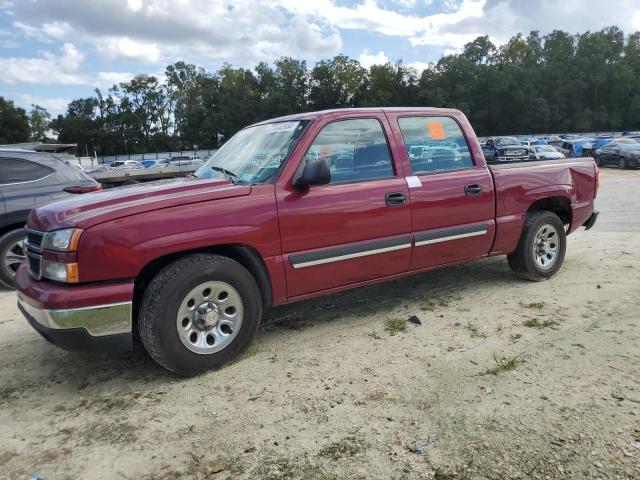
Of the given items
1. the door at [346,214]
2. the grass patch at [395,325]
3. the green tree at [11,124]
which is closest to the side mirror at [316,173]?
the door at [346,214]

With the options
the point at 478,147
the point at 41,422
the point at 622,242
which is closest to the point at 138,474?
the point at 41,422

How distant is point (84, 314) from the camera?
301 cm

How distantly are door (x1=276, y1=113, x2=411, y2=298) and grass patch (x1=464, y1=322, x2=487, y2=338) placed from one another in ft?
2.33

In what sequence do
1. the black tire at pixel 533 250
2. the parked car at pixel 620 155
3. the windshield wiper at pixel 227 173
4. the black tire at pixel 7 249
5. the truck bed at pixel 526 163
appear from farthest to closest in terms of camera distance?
the parked car at pixel 620 155
the black tire at pixel 7 249
the black tire at pixel 533 250
the truck bed at pixel 526 163
the windshield wiper at pixel 227 173

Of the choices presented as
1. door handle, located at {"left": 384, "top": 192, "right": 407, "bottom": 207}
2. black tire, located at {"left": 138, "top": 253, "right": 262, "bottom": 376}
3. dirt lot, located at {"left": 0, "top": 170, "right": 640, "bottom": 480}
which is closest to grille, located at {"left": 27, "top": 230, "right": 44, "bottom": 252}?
black tire, located at {"left": 138, "top": 253, "right": 262, "bottom": 376}

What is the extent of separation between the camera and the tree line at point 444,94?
8131 cm

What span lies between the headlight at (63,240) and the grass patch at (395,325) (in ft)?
7.95

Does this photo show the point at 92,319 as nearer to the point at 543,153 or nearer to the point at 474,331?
the point at 474,331

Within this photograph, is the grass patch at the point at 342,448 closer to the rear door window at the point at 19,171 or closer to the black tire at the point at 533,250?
the black tire at the point at 533,250

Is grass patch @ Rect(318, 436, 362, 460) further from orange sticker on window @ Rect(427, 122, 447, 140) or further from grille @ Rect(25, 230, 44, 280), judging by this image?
orange sticker on window @ Rect(427, 122, 447, 140)

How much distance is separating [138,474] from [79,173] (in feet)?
16.8

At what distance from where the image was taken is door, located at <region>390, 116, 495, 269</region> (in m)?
4.29

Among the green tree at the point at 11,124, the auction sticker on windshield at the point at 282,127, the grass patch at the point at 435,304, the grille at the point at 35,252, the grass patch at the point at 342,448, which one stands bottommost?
the grass patch at the point at 342,448

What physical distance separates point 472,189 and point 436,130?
64 cm
